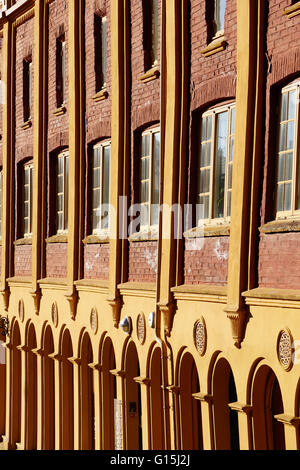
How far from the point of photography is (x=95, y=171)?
2367cm

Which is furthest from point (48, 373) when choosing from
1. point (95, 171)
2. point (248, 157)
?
point (248, 157)

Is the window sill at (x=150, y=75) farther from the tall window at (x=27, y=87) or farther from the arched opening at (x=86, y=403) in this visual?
the tall window at (x=27, y=87)

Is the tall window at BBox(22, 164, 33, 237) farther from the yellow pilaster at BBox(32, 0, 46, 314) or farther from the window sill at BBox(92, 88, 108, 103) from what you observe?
the window sill at BBox(92, 88, 108, 103)

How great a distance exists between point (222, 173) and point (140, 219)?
11.1 feet

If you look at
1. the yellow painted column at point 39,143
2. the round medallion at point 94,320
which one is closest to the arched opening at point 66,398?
the yellow painted column at point 39,143

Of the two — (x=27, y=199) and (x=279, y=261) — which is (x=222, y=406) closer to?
(x=279, y=261)

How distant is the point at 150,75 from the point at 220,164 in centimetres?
298

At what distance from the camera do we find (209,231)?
59.8 feet

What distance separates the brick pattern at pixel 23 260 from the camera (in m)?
28.2

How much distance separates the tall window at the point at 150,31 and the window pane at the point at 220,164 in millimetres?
3167

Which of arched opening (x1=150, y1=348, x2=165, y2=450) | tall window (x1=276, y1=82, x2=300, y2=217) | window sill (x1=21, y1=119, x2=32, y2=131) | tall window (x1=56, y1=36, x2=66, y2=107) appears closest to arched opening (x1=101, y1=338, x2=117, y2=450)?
arched opening (x1=150, y1=348, x2=165, y2=450)

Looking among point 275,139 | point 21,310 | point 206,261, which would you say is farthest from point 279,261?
point 21,310

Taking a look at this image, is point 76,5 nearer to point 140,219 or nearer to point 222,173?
point 140,219

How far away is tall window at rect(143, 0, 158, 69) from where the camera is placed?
21.0 meters
